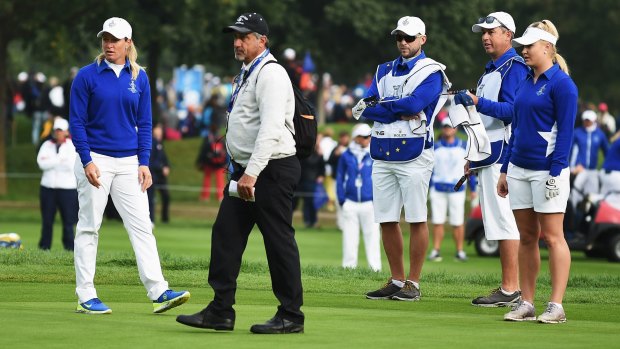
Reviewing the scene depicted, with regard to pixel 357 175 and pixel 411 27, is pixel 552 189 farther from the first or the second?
pixel 357 175

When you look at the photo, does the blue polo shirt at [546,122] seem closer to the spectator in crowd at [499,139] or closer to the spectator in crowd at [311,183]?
the spectator in crowd at [499,139]

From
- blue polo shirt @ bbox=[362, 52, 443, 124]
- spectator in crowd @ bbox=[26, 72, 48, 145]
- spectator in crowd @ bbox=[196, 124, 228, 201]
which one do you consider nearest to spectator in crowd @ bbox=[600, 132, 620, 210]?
blue polo shirt @ bbox=[362, 52, 443, 124]

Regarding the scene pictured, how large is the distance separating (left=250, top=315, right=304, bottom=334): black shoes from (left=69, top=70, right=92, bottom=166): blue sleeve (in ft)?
7.34

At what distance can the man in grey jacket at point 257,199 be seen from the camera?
32.6 feet

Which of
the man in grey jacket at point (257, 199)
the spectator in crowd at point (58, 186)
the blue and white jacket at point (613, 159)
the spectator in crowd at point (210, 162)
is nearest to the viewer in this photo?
the man in grey jacket at point (257, 199)

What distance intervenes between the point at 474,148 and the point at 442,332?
278 cm

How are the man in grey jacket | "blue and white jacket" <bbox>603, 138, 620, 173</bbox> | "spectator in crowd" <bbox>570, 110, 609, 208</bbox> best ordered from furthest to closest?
"spectator in crowd" <bbox>570, 110, 609, 208</bbox> < "blue and white jacket" <bbox>603, 138, 620, 173</bbox> < the man in grey jacket

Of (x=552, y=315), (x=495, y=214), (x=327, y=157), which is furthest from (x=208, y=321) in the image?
(x=327, y=157)

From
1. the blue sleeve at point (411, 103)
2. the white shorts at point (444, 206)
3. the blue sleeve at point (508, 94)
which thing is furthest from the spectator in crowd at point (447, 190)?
the blue sleeve at point (508, 94)

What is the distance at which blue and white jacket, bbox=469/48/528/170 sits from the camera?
1234 centimetres

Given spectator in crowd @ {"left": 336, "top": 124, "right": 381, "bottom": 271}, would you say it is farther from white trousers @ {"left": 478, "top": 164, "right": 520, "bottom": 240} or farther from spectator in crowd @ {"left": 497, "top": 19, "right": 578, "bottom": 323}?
spectator in crowd @ {"left": 497, "top": 19, "right": 578, "bottom": 323}

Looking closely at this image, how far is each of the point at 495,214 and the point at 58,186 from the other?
979 centimetres

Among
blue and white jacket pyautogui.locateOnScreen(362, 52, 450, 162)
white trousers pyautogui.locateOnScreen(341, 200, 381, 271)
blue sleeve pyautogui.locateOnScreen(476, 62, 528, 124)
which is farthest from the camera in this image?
white trousers pyautogui.locateOnScreen(341, 200, 381, 271)

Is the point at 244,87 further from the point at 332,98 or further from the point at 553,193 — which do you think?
the point at 332,98
